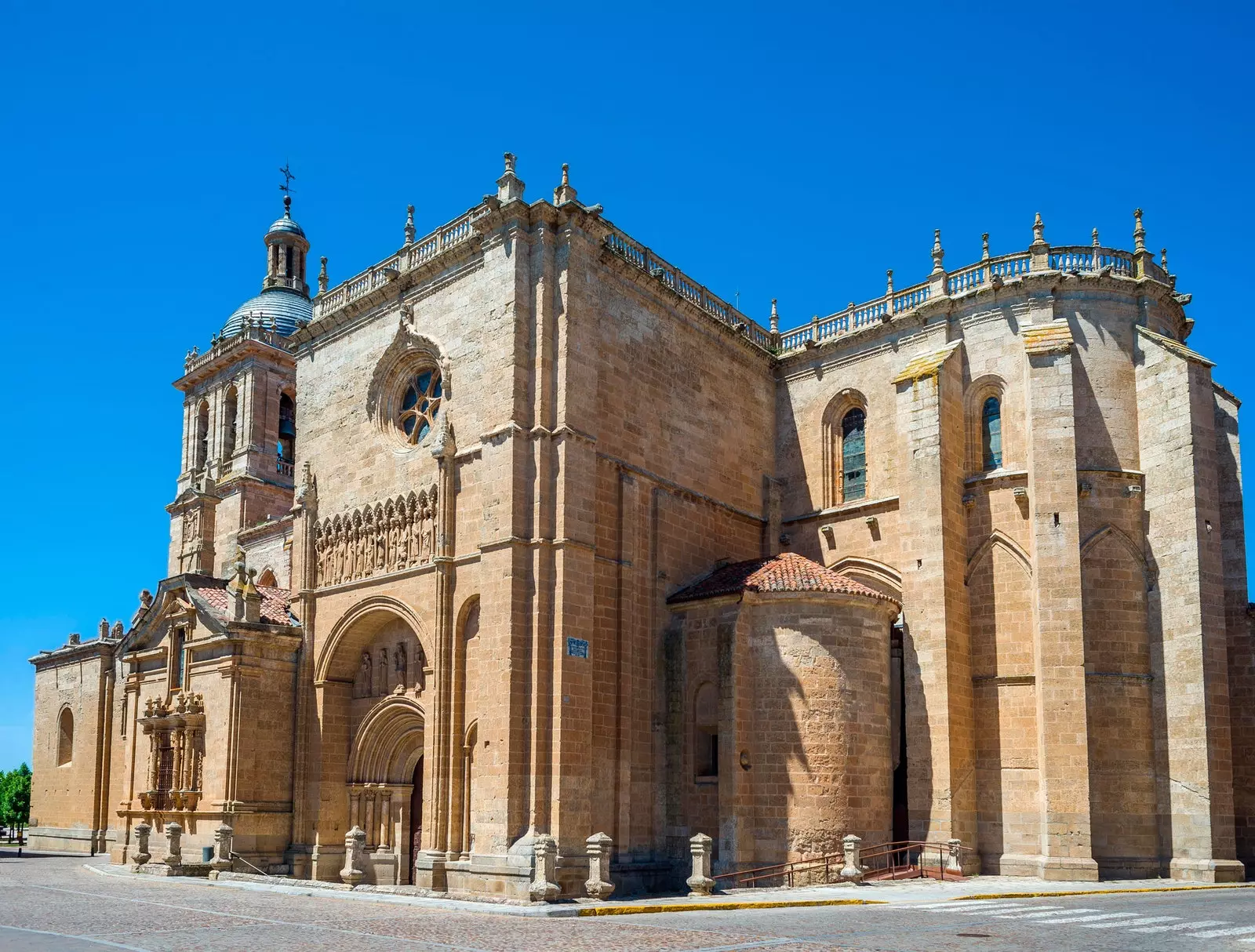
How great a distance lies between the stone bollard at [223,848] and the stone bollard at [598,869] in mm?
8890

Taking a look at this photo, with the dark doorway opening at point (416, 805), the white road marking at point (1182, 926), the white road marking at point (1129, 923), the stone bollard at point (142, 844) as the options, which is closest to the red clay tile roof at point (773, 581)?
the dark doorway opening at point (416, 805)

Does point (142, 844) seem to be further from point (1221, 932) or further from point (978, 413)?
point (1221, 932)

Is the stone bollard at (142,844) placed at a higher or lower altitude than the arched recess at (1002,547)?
lower

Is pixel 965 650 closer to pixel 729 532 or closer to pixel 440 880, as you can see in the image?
pixel 729 532

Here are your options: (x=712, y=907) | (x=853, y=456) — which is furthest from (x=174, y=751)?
(x=853, y=456)

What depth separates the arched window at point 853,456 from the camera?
28625mm

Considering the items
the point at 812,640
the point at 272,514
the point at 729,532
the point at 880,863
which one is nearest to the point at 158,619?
the point at 272,514

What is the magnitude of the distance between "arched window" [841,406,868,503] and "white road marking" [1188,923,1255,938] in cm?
1535

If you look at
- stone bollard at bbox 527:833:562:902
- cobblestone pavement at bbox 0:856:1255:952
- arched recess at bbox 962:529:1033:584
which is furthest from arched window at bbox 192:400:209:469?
arched recess at bbox 962:529:1033:584

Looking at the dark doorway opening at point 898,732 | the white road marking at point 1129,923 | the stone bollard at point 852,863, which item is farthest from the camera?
the dark doorway opening at point 898,732

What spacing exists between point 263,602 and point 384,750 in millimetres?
5434

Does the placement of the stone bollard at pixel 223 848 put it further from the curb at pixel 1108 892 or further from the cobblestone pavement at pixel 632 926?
the curb at pixel 1108 892

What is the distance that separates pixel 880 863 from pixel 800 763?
2.58m

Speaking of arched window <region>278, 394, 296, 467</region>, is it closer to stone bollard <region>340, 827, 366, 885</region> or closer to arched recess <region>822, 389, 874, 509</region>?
arched recess <region>822, 389, 874, 509</region>
